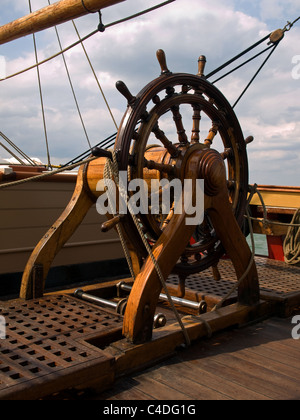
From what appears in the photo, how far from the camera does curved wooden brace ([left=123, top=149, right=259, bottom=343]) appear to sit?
2061 mm

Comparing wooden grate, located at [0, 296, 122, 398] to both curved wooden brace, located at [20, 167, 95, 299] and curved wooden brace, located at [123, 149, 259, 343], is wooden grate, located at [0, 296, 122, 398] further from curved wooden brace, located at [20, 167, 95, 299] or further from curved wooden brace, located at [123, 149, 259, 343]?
curved wooden brace, located at [123, 149, 259, 343]

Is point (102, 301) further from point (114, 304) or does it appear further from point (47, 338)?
point (47, 338)

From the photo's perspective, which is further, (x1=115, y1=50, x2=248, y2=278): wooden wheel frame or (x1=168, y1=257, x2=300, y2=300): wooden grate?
(x1=168, y1=257, x2=300, y2=300): wooden grate

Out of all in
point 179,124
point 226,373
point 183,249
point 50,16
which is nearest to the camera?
point 226,373

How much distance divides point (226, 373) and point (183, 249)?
637mm

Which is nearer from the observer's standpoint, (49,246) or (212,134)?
(212,134)

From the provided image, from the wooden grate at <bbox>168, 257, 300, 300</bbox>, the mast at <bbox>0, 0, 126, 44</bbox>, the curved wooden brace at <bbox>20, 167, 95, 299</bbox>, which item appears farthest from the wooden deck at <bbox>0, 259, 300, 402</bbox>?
the mast at <bbox>0, 0, 126, 44</bbox>

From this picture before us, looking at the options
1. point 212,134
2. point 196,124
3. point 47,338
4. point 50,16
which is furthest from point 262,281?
point 50,16

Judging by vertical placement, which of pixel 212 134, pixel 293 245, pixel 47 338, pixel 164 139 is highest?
pixel 212 134

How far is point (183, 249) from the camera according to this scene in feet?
7.47

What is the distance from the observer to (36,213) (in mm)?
3832

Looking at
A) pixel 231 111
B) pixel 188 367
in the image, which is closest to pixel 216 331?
pixel 188 367

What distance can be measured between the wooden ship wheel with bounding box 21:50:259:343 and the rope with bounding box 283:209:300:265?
1.75 meters

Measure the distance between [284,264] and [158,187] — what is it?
2.36m
